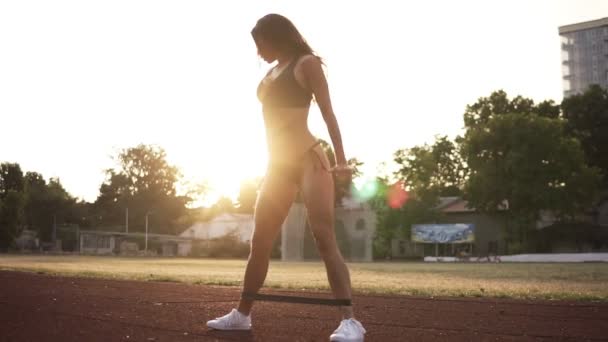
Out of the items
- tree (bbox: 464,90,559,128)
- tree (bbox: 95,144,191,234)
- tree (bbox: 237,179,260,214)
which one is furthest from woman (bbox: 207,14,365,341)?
tree (bbox: 95,144,191,234)

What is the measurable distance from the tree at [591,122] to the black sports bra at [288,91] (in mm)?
64499

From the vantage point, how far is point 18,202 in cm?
5475

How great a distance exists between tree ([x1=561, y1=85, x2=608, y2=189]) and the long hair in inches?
2536

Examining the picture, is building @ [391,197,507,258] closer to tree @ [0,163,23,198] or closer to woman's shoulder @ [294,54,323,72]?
tree @ [0,163,23,198]

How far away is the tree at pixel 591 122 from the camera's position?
6425 centimetres

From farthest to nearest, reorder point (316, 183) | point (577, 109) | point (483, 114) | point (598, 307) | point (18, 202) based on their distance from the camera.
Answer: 1. point (577, 109)
2. point (483, 114)
3. point (18, 202)
4. point (598, 307)
5. point (316, 183)

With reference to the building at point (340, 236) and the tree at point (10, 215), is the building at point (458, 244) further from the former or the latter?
the tree at point (10, 215)

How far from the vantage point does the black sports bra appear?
379 cm

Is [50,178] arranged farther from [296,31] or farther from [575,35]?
[296,31]

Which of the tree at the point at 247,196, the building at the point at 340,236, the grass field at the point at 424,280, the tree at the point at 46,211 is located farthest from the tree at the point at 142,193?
the grass field at the point at 424,280

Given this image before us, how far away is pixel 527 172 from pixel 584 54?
228 feet

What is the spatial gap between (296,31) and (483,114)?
61025 millimetres

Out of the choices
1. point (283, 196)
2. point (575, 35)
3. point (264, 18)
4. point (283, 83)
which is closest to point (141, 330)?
point (283, 196)

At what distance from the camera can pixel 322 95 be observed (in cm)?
375
